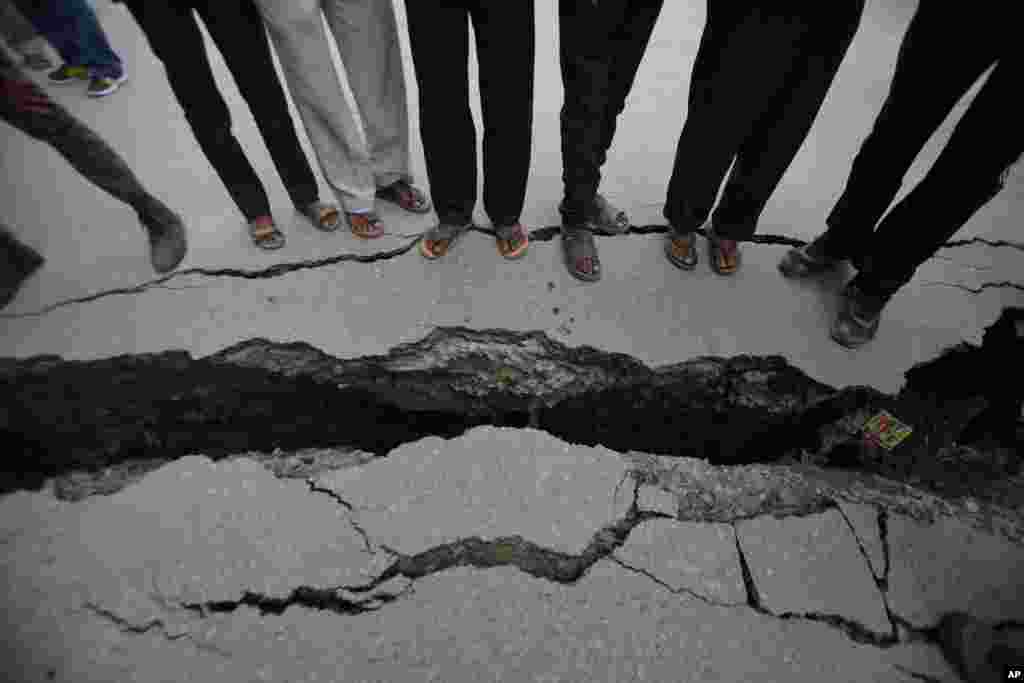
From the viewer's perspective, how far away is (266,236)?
2.08 m

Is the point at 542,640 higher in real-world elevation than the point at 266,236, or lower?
lower

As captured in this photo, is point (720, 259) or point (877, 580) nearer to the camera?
point (877, 580)

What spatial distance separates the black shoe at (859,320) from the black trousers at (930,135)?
4 cm

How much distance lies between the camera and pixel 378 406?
1852 mm

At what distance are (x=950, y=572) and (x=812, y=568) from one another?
0.39 metres

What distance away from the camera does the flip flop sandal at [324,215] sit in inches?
85.1

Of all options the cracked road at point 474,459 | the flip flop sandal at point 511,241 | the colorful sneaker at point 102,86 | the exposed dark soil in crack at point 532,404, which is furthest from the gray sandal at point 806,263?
the colorful sneaker at point 102,86

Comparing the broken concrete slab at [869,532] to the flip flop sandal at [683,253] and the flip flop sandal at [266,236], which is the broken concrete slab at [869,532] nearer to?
the flip flop sandal at [683,253]

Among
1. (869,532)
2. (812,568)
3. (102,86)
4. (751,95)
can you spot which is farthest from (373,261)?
(869,532)

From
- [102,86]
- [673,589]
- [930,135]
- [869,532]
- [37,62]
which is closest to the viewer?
[37,62]

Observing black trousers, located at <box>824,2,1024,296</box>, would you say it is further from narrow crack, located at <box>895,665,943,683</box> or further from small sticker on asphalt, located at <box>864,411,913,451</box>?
narrow crack, located at <box>895,665,943,683</box>

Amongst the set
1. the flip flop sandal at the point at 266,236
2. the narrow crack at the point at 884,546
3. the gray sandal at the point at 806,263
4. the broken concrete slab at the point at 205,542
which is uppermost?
the gray sandal at the point at 806,263

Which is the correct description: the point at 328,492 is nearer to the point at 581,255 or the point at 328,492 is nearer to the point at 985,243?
the point at 581,255

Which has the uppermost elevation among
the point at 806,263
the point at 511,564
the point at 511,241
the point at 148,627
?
the point at 806,263
